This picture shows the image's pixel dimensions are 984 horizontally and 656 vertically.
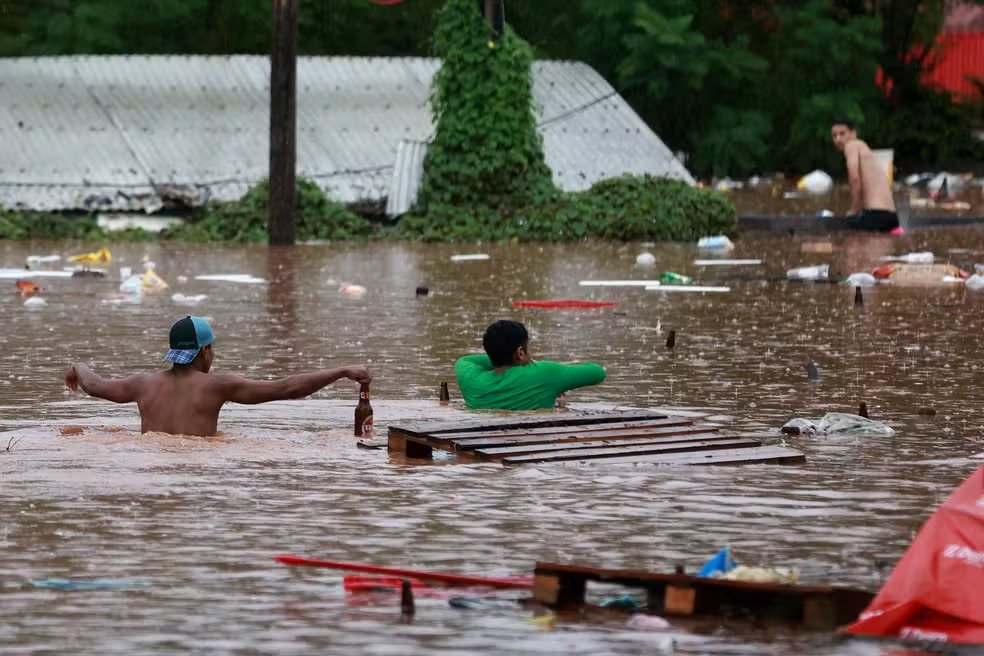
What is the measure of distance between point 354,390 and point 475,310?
5.07m

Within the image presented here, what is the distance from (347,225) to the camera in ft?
98.4

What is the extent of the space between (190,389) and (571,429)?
1.92m

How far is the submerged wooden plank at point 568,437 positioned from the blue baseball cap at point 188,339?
54.3 inches

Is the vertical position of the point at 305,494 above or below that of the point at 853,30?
below

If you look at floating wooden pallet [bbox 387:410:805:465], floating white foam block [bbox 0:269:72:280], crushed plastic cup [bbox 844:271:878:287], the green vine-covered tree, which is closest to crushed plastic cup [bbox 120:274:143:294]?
floating white foam block [bbox 0:269:72:280]

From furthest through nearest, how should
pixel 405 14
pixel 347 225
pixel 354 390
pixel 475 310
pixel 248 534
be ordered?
pixel 405 14
pixel 347 225
pixel 475 310
pixel 354 390
pixel 248 534

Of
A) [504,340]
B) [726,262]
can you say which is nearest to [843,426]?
[504,340]

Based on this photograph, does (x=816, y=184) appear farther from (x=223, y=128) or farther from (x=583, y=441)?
(x=583, y=441)

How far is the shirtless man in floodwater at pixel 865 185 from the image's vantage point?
2548cm

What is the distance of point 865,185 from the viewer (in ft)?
88.5

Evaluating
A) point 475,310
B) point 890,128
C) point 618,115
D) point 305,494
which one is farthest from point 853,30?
point 305,494

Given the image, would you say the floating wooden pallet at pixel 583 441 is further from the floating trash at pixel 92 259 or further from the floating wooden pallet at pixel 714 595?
the floating trash at pixel 92 259

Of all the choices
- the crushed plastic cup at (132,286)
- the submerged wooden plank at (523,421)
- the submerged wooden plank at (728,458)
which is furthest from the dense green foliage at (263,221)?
the submerged wooden plank at (728,458)

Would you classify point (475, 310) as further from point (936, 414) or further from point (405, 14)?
point (405, 14)
